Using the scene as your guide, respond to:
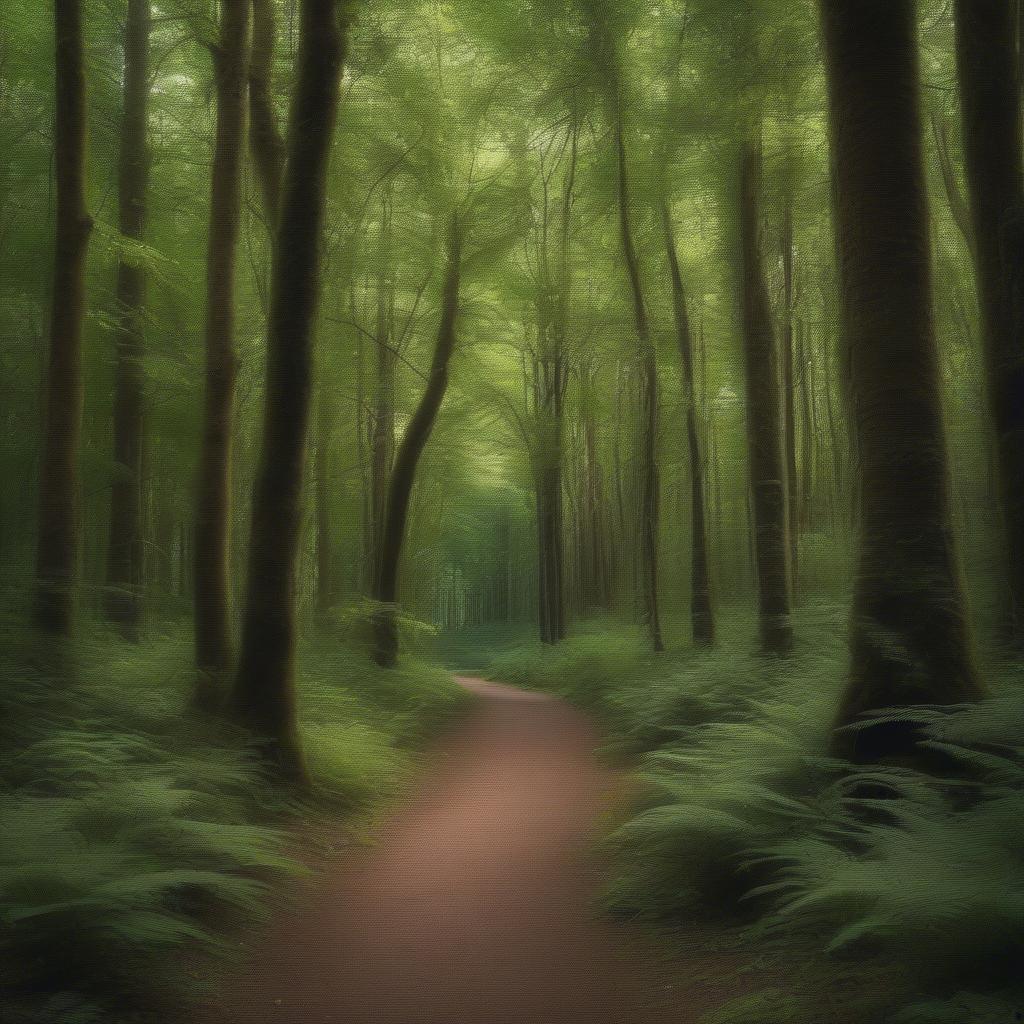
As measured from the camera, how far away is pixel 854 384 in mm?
5465

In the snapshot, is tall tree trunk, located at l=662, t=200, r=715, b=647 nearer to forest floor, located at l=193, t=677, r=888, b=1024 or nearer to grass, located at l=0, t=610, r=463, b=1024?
grass, located at l=0, t=610, r=463, b=1024

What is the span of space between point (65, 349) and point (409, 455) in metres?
7.05

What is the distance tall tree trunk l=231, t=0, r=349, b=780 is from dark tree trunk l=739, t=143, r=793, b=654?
21.3 feet

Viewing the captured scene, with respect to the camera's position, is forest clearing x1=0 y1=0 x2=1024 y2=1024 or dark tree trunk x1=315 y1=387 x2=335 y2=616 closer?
forest clearing x1=0 y1=0 x2=1024 y2=1024

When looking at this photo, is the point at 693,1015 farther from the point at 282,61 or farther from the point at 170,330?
the point at 170,330

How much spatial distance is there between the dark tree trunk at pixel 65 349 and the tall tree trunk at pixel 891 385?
7.31 m

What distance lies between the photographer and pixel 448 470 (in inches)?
808

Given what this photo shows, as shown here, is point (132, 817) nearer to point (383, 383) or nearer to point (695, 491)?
point (695, 491)

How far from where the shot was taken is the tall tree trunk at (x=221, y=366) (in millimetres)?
7996

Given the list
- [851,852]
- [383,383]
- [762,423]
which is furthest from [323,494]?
[851,852]

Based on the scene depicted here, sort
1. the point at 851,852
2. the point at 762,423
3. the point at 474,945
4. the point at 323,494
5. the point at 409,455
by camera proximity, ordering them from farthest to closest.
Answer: the point at 323,494 → the point at 409,455 → the point at 762,423 → the point at 474,945 → the point at 851,852

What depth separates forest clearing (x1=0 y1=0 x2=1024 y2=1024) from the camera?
3611 mm

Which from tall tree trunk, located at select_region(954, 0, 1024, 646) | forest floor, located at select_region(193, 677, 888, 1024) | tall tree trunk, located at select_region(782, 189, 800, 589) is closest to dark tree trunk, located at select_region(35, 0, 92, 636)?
forest floor, located at select_region(193, 677, 888, 1024)

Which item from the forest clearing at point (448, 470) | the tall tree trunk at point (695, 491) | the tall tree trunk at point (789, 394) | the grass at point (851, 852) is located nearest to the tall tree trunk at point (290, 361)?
the forest clearing at point (448, 470)
